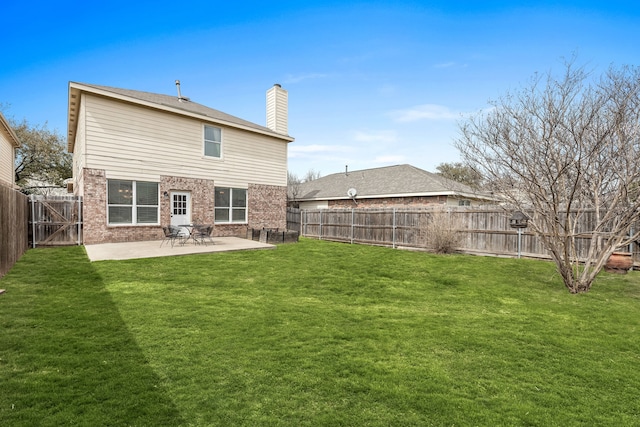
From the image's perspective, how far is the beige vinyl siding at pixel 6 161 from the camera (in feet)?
52.4

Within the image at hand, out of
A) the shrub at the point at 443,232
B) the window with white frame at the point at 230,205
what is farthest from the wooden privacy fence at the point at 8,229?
the shrub at the point at 443,232

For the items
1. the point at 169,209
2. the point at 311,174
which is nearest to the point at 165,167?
the point at 169,209

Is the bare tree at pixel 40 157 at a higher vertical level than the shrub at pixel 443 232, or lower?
higher

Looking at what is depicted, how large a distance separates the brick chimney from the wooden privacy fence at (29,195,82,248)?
955 cm

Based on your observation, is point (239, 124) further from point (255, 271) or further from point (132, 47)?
point (255, 271)

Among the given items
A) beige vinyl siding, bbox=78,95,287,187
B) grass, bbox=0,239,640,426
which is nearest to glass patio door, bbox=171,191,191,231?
beige vinyl siding, bbox=78,95,287,187

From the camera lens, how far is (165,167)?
1313 centimetres

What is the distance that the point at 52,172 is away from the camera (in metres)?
27.6

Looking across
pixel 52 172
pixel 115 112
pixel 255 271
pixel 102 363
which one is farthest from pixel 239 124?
pixel 52 172

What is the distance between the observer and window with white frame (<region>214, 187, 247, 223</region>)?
48.5 feet

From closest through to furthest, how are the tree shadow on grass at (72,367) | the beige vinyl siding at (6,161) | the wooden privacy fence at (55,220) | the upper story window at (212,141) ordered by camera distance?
the tree shadow on grass at (72,367) → the wooden privacy fence at (55,220) → the upper story window at (212,141) → the beige vinyl siding at (6,161)

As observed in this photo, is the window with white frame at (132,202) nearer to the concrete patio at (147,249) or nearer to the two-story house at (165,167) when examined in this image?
the two-story house at (165,167)

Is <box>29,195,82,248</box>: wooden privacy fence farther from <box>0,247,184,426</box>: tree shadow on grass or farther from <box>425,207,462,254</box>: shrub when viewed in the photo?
<box>425,207,462,254</box>: shrub

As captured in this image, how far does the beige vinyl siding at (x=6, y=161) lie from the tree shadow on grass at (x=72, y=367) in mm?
15047
